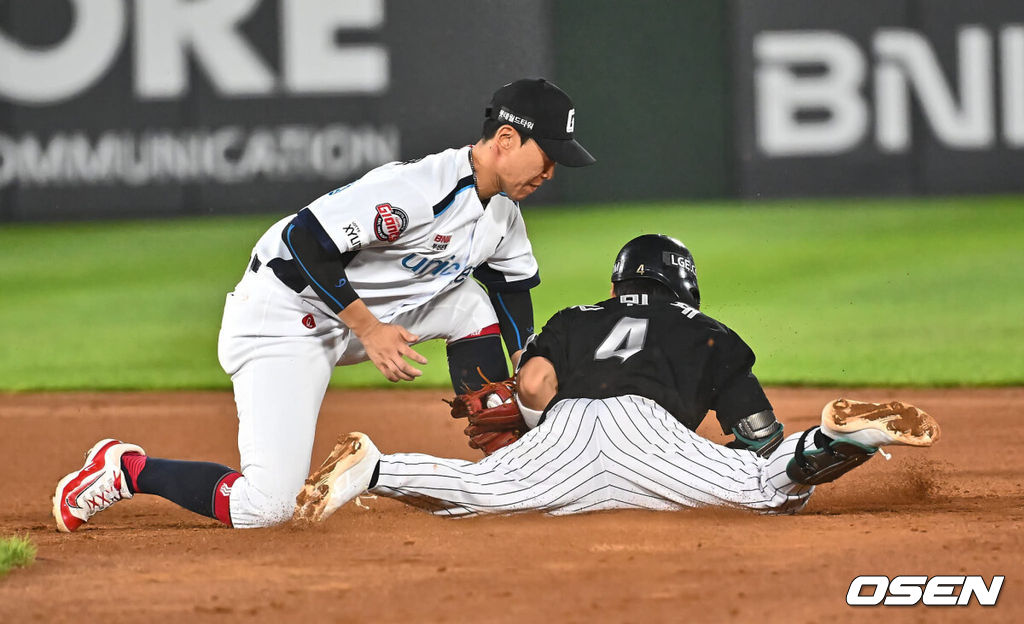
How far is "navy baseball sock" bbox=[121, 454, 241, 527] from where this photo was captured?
423 centimetres

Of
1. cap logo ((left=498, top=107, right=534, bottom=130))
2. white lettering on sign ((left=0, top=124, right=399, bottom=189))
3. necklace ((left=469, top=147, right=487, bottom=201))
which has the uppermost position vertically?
cap logo ((left=498, top=107, right=534, bottom=130))

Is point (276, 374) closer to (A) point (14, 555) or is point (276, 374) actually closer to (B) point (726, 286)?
(A) point (14, 555)

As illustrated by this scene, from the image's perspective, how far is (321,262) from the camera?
13.7 ft

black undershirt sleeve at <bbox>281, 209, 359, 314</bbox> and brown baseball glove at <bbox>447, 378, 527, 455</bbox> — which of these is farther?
brown baseball glove at <bbox>447, 378, 527, 455</bbox>

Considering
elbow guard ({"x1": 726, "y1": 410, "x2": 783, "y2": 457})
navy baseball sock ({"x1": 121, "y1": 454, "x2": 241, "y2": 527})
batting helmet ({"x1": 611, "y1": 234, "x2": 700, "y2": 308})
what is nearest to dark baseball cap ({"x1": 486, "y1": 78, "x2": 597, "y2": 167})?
batting helmet ({"x1": 611, "y1": 234, "x2": 700, "y2": 308})

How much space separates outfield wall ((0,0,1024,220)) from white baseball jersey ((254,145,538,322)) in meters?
8.72

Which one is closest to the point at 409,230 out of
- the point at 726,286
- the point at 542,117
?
the point at 542,117

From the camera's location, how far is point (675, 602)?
301cm

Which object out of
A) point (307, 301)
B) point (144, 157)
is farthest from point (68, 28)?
point (307, 301)

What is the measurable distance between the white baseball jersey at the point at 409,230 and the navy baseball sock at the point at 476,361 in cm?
25

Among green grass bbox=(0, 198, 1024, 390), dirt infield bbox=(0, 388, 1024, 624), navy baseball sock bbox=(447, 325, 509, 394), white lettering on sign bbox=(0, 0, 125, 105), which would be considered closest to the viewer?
dirt infield bbox=(0, 388, 1024, 624)

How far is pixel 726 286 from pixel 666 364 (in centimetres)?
768

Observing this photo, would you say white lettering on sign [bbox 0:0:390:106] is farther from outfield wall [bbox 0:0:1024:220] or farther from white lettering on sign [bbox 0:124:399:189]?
white lettering on sign [bbox 0:124:399:189]

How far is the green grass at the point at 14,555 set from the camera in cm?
346
